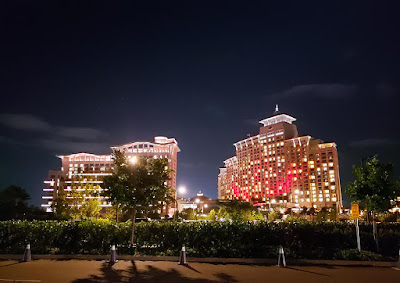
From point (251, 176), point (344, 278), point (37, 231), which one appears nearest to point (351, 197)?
point (344, 278)

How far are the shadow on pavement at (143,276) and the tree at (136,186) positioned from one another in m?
4.89

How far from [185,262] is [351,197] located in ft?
34.0

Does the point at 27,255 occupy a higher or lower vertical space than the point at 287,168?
lower

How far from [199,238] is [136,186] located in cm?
460

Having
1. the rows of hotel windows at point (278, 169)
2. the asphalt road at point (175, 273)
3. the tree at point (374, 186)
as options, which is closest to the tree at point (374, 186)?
the tree at point (374, 186)

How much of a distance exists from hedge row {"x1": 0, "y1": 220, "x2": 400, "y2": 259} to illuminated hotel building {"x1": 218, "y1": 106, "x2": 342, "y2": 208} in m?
123

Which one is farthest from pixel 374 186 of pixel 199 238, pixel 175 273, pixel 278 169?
pixel 278 169

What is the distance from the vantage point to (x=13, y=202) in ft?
145

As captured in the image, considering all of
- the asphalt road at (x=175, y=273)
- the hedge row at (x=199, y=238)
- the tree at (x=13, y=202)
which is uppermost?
the tree at (x=13, y=202)

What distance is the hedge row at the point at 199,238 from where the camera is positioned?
605 inches

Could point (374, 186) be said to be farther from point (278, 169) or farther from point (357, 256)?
point (278, 169)

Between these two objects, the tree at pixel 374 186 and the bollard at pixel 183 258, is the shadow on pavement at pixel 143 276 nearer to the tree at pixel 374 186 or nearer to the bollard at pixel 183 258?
the bollard at pixel 183 258

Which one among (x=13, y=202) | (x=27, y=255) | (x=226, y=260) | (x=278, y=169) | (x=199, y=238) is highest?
(x=278, y=169)

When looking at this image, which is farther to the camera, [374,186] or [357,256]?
[374,186]
